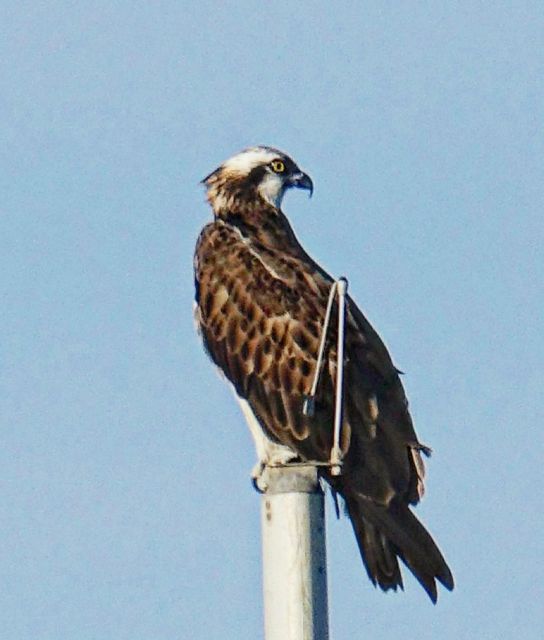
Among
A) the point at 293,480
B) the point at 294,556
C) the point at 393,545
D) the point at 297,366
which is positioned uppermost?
the point at 297,366

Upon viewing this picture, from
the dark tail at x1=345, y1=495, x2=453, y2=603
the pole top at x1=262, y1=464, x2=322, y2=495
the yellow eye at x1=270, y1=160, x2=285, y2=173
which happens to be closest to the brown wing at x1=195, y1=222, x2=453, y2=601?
the dark tail at x1=345, y1=495, x2=453, y2=603

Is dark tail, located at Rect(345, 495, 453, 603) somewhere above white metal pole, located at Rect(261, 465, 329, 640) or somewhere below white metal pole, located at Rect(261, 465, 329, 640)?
above

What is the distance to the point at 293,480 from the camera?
712 cm

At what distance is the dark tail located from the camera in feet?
28.8

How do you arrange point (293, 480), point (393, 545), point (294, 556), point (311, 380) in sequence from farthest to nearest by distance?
point (311, 380), point (393, 545), point (293, 480), point (294, 556)

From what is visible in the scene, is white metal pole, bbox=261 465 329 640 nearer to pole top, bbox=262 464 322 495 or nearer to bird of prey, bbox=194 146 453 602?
pole top, bbox=262 464 322 495

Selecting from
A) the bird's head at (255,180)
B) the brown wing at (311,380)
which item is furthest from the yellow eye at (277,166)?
the brown wing at (311,380)

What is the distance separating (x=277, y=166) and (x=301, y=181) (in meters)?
0.20

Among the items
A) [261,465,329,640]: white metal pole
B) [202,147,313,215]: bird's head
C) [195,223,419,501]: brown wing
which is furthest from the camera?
[202,147,313,215]: bird's head

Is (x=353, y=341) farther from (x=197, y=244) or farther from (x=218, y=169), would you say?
(x=218, y=169)

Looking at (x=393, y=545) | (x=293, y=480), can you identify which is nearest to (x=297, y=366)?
(x=393, y=545)

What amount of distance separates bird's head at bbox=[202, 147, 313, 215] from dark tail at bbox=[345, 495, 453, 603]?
3001 millimetres

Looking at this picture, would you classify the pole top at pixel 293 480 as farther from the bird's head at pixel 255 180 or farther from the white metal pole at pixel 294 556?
the bird's head at pixel 255 180

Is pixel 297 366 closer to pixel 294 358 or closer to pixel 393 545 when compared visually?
pixel 294 358
